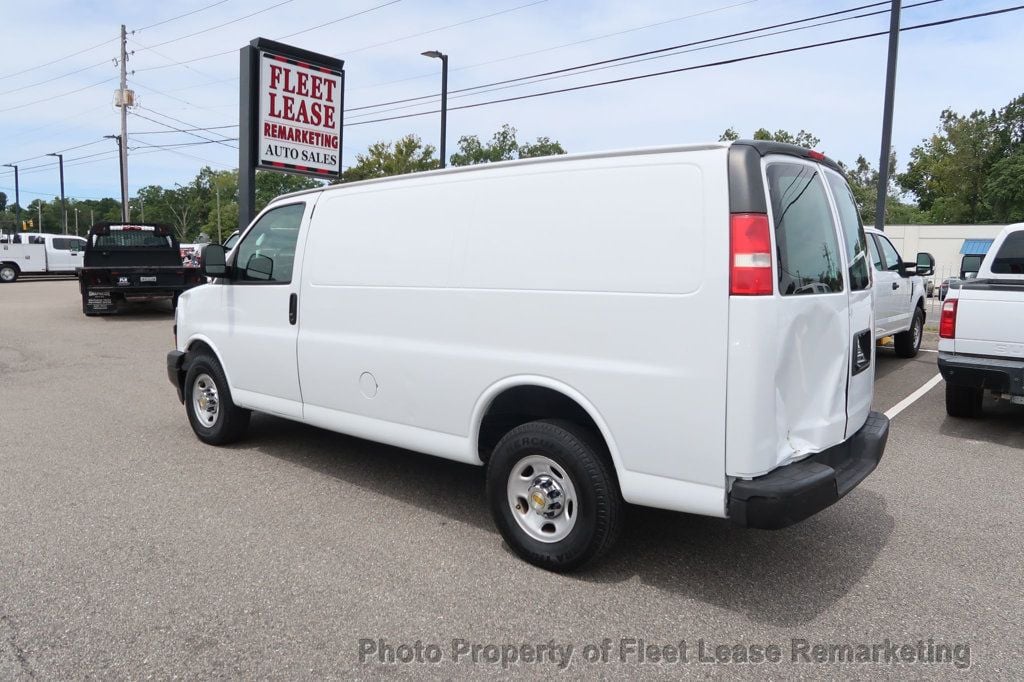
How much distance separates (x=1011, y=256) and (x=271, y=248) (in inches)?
296

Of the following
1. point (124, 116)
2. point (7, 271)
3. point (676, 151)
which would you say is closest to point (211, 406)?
point (676, 151)

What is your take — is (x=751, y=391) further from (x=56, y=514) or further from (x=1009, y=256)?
(x=1009, y=256)

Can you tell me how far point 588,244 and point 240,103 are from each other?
8241 mm

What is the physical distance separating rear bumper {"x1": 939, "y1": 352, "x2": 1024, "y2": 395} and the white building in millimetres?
43578

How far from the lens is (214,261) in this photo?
17.9 feet

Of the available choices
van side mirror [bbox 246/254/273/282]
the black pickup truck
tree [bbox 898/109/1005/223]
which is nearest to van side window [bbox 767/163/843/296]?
van side mirror [bbox 246/254/273/282]

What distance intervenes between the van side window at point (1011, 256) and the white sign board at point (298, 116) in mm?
8783

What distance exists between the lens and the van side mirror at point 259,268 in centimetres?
531

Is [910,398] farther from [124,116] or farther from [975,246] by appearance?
[975,246]

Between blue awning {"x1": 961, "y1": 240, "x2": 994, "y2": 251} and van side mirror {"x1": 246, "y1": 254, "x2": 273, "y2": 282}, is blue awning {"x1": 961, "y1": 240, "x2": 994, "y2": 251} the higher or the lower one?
A: the higher one

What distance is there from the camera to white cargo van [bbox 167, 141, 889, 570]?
3137 mm

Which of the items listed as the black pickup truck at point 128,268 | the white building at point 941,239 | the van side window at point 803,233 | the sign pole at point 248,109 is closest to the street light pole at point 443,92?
the black pickup truck at point 128,268

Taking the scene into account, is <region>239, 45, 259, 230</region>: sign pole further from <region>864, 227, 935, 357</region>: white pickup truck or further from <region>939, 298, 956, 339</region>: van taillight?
<region>939, 298, 956, 339</region>: van taillight

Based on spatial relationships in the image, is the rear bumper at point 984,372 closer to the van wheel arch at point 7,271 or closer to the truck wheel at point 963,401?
the truck wheel at point 963,401
